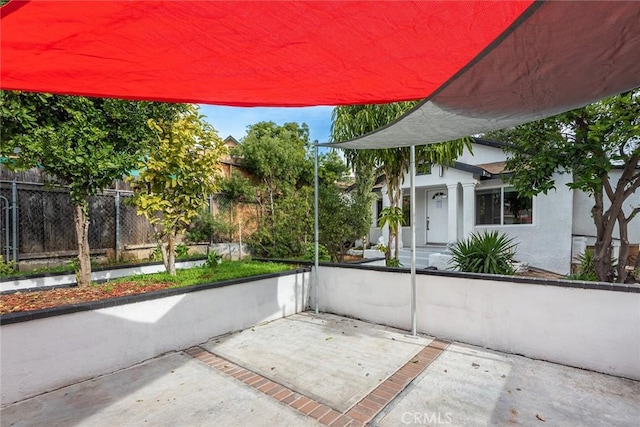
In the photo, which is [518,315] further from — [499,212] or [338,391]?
[499,212]

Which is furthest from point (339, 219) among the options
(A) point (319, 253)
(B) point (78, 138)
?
(B) point (78, 138)

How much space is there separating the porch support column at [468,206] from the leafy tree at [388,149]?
13.0ft

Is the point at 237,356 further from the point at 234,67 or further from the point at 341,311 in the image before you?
the point at 234,67

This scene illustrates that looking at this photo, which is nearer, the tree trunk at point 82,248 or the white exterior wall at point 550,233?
the tree trunk at point 82,248

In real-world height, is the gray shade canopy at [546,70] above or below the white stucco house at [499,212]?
above

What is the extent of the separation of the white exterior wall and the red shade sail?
288 inches

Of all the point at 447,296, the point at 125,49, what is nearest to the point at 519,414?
the point at 447,296

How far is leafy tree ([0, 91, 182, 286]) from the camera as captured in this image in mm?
3494

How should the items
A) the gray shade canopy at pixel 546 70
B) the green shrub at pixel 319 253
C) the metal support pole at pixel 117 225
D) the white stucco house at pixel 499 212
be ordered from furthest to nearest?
the white stucco house at pixel 499 212
the green shrub at pixel 319 253
the metal support pole at pixel 117 225
the gray shade canopy at pixel 546 70

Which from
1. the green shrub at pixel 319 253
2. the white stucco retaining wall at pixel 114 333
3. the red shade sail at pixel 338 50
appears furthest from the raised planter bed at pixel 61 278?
the red shade sail at pixel 338 50

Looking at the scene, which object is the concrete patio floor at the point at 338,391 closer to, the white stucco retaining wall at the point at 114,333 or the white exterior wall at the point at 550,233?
the white stucco retaining wall at the point at 114,333

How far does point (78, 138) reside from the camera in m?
3.77

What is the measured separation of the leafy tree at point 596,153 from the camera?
4.09m

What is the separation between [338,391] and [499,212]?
893 cm
